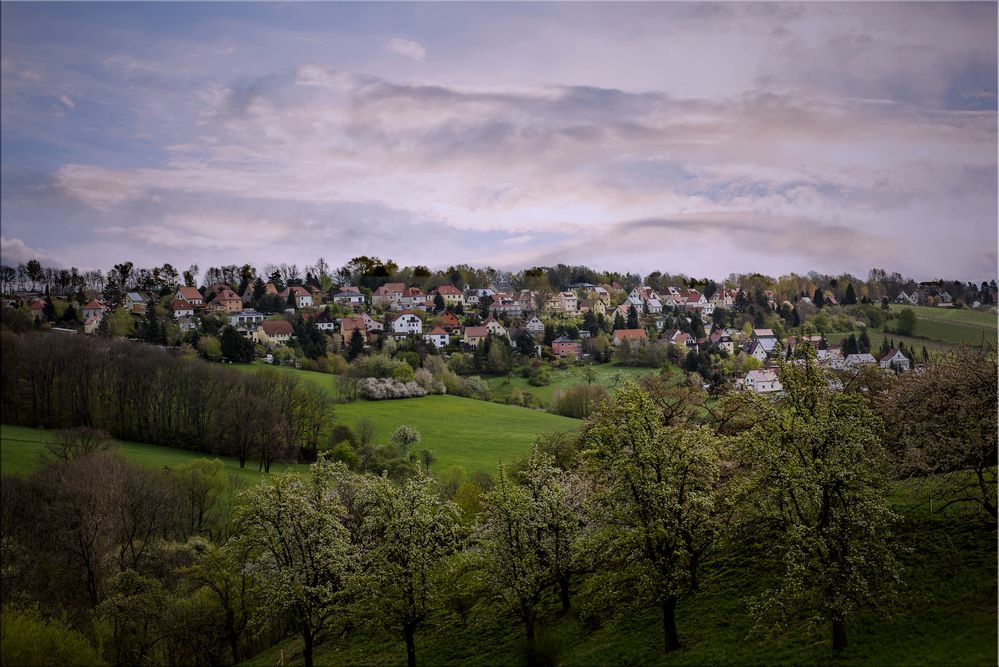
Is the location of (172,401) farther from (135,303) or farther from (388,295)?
(388,295)

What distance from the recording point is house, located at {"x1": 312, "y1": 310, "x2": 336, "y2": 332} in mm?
109756

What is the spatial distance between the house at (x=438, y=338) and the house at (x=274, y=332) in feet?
77.4

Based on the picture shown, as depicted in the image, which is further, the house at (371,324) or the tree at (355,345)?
the house at (371,324)

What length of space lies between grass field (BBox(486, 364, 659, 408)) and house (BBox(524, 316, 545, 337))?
22.8 meters

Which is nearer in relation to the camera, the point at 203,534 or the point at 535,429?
the point at 203,534

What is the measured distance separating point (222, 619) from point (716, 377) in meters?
62.7

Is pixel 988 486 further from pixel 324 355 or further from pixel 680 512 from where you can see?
pixel 324 355

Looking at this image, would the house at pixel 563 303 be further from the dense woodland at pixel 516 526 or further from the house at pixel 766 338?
the dense woodland at pixel 516 526

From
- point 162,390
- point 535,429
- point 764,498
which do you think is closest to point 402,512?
point 764,498

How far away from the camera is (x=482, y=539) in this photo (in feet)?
80.0

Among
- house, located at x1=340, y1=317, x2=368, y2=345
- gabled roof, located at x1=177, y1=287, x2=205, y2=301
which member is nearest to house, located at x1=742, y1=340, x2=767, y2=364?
house, located at x1=340, y1=317, x2=368, y2=345

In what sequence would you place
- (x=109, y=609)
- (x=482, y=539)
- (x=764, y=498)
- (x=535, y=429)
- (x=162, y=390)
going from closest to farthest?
(x=764, y=498), (x=482, y=539), (x=109, y=609), (x=162, y=390), (x=535, y=429)

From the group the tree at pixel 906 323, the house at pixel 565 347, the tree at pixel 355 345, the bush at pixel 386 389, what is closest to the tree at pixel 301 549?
the bush at pixel 386 389

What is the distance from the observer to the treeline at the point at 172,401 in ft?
123
